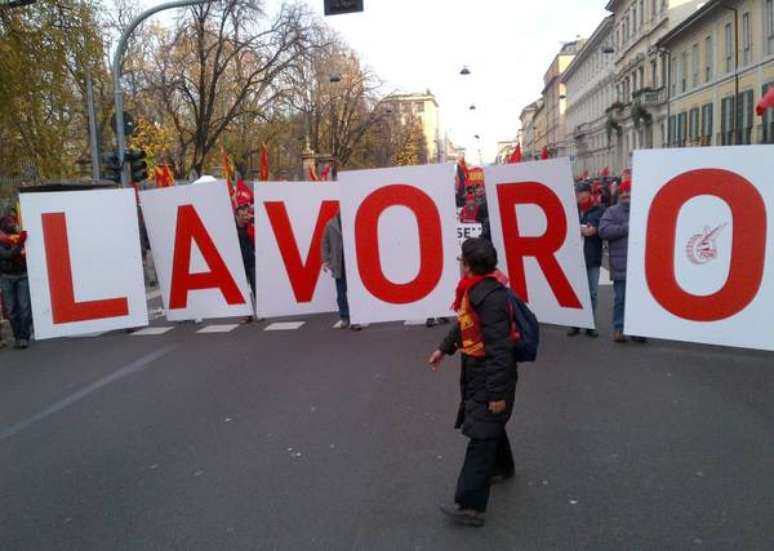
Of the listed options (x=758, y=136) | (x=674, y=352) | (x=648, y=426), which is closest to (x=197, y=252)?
(x=674, y=352)

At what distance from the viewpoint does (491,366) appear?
4.01m

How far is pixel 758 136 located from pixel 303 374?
35293mm

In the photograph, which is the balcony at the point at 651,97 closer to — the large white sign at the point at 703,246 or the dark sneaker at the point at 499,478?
the large white sign at the point at 703,246

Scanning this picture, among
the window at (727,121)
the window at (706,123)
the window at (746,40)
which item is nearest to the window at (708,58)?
the window at (706,123)

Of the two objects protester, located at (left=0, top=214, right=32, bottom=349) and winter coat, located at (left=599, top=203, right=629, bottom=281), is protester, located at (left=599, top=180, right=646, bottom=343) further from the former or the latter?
protester, located at (left=0, top=214, right=32, bottom=349)

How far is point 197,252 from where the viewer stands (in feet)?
36.4

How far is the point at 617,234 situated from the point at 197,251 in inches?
234

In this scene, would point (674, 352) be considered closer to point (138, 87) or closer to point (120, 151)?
point (120, 151)

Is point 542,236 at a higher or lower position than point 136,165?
lower

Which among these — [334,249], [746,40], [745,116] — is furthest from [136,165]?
[746,40]

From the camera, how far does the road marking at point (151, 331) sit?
11.2m

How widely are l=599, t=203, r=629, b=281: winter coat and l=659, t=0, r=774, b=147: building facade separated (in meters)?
28.7

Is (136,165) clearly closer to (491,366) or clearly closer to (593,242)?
(593,242)

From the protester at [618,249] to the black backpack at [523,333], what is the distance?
5.05m
